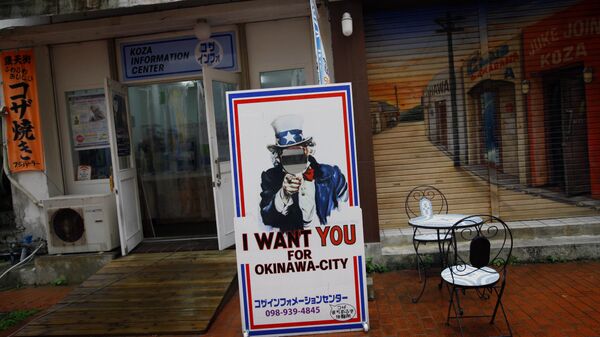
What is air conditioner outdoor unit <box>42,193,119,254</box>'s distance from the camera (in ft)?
21.0

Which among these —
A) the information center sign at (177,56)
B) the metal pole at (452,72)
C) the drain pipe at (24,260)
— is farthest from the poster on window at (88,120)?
the metal pole at (452,72)

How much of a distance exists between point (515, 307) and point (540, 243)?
1726mm

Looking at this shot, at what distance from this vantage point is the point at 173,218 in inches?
327

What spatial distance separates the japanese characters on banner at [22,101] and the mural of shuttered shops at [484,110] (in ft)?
16.0

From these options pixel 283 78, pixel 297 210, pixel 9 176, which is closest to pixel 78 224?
pixel 9 176

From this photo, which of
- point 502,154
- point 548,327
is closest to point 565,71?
point 502,154

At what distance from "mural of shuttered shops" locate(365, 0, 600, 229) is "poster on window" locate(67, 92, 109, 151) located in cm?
410

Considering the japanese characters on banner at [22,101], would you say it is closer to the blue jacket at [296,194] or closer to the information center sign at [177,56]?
the information center sign at [177,56]

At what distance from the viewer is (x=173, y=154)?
8414 millimetres

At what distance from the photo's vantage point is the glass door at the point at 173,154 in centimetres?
826

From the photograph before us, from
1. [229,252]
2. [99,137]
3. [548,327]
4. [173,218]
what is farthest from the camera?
[173,218]

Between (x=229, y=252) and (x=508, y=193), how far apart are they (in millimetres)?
4009

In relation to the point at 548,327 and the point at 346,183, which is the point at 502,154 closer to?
the point at 548,327

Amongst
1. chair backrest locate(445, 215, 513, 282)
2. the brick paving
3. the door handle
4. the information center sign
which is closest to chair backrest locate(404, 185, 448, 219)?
chair backrest locate(445, 215, 513, 282)
